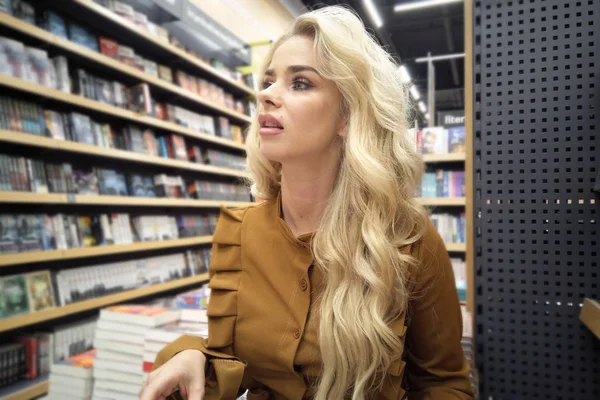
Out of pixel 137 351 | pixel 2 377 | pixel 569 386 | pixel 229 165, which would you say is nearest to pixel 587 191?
pixel 569 386

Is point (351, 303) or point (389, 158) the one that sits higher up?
point (389, 158)

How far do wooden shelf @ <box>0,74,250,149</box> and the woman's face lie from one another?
1760mm

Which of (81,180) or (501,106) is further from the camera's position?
(81,180)

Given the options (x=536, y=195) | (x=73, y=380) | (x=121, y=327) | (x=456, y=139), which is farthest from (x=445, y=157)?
(x=73, y=380)

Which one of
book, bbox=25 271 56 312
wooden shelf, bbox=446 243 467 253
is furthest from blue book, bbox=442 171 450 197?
book, bbox=25 271 56 312

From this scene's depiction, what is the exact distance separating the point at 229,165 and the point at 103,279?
6.51 feet

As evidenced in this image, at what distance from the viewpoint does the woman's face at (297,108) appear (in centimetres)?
103

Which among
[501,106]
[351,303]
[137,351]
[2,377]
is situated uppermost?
[501,106]

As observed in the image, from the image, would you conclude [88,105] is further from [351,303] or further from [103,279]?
[351,303]

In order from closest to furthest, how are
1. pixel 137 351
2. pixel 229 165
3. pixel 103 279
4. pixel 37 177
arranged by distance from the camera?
pixel 137 351, pixel 37 177, pixel 103 279, pixel 229 165

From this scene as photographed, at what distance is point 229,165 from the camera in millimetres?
4398

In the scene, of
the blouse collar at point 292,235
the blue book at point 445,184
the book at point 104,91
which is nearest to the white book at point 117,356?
the blouse collar at point 292,235

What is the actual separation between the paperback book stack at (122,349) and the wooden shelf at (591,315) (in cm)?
145

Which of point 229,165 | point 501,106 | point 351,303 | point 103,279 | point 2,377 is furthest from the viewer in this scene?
point 229,165
